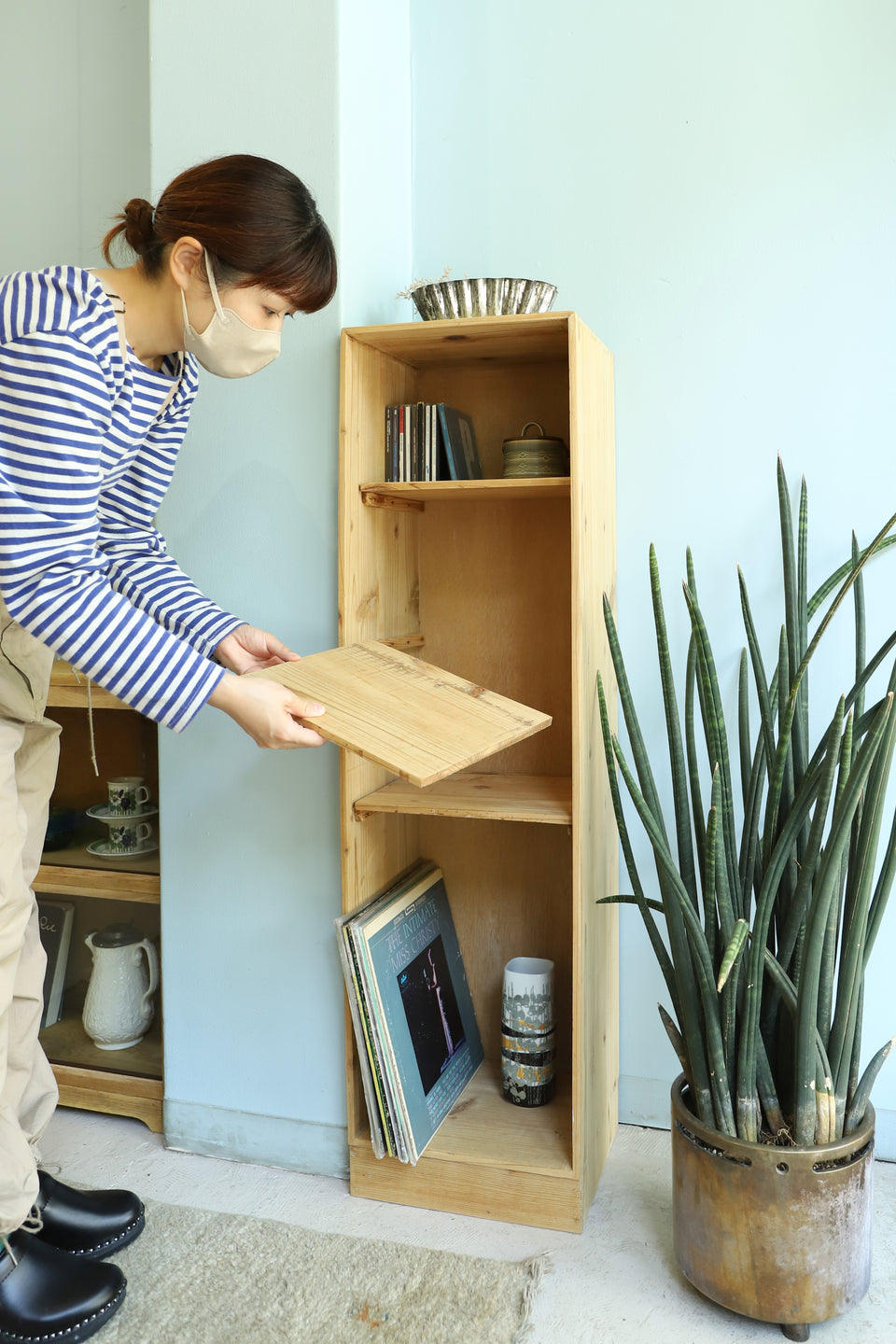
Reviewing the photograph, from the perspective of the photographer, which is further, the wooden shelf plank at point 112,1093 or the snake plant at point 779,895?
the wooden shelf plank at point 112,1093

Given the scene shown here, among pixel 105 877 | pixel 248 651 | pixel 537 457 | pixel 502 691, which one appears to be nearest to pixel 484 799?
pixel 502 691

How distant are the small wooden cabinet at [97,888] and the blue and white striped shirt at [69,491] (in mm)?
694

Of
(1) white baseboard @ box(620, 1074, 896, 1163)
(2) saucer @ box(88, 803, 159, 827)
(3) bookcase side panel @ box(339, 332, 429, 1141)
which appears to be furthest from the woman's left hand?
(1) white baseboard @ box(620, 1074, 896, 1163)

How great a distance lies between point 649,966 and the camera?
1.96 metres

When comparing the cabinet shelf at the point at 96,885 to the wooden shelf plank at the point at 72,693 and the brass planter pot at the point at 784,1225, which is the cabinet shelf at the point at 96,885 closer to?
the wooden shelf plank at the point at 72,693

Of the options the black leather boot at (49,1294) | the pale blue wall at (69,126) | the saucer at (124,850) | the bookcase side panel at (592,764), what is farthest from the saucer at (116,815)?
the pale blue wall at (69,126)

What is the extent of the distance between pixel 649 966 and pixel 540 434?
1017 mm

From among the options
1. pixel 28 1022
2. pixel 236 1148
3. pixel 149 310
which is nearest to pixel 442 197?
pixel 149 310

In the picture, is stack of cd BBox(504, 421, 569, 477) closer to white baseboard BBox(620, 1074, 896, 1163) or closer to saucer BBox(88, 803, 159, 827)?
saucer BBox(88, 803, 159, 827)

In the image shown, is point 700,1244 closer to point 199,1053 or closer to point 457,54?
point 199,1053

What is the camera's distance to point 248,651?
1676mm

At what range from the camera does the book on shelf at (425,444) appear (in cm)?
176

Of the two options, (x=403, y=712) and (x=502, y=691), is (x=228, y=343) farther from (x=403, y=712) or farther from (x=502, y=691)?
(x=502, y=691)

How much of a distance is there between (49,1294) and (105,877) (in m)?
0.76
